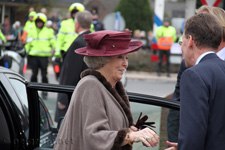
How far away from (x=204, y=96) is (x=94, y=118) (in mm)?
637

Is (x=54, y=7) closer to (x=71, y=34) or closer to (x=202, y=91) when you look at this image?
(x=71, y=34)

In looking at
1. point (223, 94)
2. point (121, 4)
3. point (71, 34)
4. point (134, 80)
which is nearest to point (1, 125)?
point (223, 94)

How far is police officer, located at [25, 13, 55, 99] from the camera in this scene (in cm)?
1012

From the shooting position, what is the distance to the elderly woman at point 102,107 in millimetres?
2377

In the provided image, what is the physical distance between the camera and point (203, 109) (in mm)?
2184

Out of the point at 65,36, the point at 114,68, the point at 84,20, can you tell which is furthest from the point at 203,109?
the point at 65,36

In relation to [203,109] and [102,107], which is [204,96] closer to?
[203,109]

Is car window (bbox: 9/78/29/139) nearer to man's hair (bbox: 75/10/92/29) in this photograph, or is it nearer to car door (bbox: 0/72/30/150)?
car door (bbox: 0/72/30/150)

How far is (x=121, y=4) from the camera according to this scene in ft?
137

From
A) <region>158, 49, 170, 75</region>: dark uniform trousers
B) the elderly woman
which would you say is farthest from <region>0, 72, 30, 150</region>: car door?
<region>158, 49, 170, 75</region>: dark uniform trousers

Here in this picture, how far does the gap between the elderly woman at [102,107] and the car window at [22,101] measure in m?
0.69

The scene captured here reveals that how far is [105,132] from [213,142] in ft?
1.98

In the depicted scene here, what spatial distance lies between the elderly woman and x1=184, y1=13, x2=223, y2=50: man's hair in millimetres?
446

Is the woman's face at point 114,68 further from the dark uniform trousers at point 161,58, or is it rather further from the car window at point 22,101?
the dark uniform trousers at point 161,58
